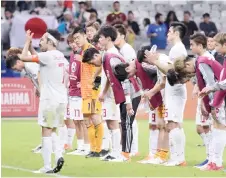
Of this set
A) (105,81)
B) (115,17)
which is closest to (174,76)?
(105,81)

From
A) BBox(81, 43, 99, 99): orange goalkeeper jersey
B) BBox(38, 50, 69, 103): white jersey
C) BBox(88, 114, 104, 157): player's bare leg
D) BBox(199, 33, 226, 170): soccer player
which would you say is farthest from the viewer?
BBox(81, 43, 99, 99): orange goalkeeper jersey

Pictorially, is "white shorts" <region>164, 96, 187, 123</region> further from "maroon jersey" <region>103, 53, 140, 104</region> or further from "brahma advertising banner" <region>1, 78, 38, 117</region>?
"brahma advertising banner" <region>1, 78, 38, 117</region>

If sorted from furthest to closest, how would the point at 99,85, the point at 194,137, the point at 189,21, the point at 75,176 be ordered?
the point at 189,21
the point at 194,137
the point at 99,85
the point at 75,176

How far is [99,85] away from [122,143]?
1570 millimetres

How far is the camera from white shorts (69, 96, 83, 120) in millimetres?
17406

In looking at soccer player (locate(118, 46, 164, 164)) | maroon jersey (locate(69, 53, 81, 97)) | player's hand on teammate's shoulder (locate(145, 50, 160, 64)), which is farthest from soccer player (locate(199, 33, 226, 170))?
maroon jersey (locate(69, 53, 81, 97))

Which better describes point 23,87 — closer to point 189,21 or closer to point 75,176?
point 189,21

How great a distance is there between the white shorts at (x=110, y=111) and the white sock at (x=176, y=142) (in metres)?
1.37

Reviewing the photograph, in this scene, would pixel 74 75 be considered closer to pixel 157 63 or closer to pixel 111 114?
pixel 111 114

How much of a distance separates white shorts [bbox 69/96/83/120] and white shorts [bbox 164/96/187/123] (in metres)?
2.82

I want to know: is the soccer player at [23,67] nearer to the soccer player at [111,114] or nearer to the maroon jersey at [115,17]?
the soccer player at [111,114]

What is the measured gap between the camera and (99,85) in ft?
54.7

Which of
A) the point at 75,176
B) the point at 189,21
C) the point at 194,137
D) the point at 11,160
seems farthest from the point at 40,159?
the point at 189,21

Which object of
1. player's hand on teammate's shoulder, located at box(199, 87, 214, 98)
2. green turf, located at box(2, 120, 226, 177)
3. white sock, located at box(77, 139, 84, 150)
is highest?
player's hand on teammate's shoulder, located at box(199, 87, 214, 98)
